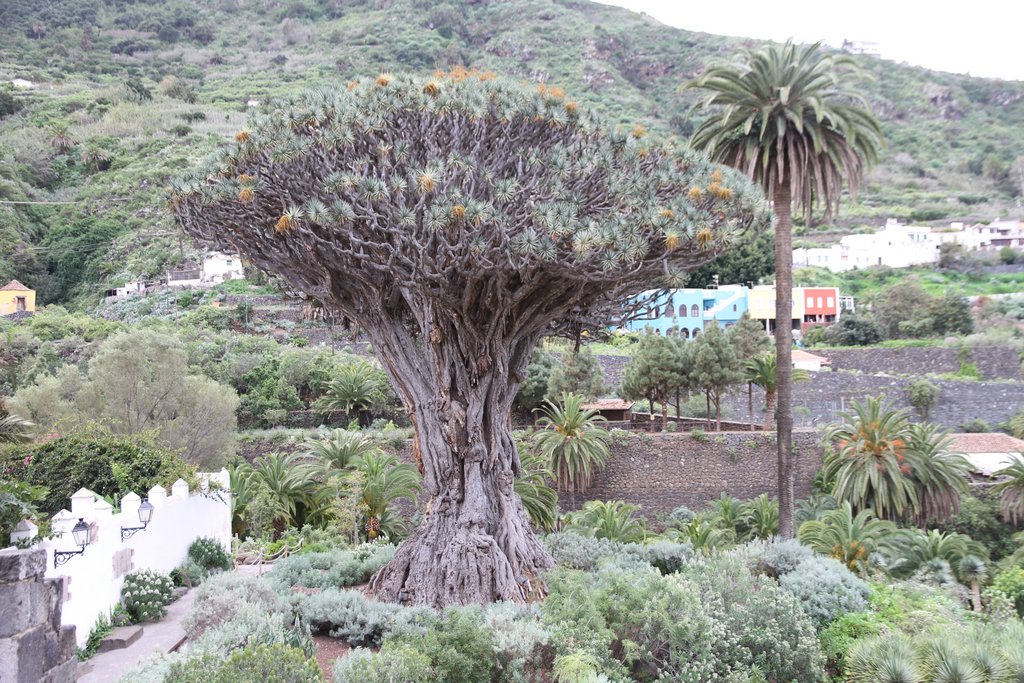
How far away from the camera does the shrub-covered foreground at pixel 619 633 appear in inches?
307

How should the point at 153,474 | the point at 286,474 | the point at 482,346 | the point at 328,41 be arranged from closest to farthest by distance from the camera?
the point at 482,346, the point at 153,474, the point at 286,474, the point at 328,41

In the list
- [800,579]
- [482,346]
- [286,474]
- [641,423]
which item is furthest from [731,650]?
[641,423]

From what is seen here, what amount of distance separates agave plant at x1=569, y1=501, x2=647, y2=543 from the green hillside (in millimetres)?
34888

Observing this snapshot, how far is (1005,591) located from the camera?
52.3ft

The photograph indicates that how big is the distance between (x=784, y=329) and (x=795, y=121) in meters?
4.01

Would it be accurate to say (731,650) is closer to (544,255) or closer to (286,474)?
(544,255)

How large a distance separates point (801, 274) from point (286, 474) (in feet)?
155

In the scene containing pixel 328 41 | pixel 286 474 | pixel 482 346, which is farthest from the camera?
pixel 328 41

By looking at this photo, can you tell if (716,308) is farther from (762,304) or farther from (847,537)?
(847,537)

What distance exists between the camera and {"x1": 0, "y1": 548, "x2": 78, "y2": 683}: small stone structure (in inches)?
203

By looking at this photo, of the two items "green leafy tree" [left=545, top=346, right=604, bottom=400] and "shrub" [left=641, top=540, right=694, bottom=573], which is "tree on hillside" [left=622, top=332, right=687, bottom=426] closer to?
"green leafy tree" [left=545, top=346, right=604, bottom=400]

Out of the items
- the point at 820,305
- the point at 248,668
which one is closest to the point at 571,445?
the point at 248,668

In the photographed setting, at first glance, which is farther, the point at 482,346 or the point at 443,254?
the point at 482,346

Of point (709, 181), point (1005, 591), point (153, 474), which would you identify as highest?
point (709, 181)
